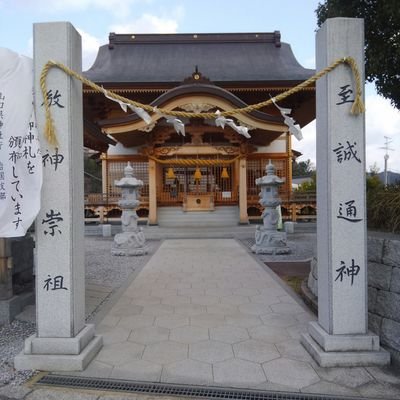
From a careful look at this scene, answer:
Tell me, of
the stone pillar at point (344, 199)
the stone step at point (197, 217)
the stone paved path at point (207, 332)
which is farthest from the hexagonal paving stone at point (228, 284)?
the stone step at point (197, 217)

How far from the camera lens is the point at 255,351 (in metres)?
3.48

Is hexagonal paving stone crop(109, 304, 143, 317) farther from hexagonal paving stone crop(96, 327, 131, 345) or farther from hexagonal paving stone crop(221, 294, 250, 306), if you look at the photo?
hexagonal paving stone crop(221, 294, 250, 306)

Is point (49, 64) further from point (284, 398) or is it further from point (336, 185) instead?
point (284, 398)

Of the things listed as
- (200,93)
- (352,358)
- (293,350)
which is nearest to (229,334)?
(293,350)

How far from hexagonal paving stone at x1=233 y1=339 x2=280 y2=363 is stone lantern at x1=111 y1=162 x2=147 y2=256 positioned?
20.5ft

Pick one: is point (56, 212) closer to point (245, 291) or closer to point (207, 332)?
point (207, 332)

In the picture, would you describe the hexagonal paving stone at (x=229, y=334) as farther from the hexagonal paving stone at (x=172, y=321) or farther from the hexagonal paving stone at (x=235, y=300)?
the hexagonal paving stone at (x=235, y=300)

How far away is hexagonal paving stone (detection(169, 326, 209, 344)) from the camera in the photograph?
149 inches

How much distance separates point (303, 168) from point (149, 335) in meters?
50.3

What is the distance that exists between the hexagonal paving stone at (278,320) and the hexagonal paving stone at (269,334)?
0.42ft

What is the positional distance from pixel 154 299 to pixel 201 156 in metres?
11.1

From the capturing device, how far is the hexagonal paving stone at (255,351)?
3.33 meters

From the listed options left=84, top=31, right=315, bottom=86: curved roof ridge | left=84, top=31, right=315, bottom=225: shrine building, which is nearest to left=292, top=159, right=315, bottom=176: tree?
left=84, top=31, right=315, bottom=86: curved roof ridge

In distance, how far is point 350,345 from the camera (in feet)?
10.4
